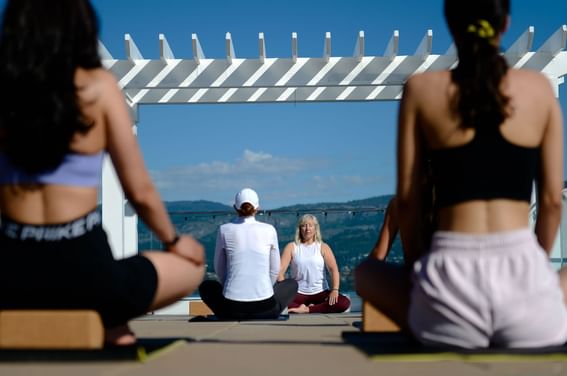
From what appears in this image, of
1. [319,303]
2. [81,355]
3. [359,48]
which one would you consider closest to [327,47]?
[359,48]

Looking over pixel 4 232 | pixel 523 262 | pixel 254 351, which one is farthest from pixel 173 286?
pixel 523 262

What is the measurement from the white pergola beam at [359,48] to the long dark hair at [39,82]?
705 centimetres

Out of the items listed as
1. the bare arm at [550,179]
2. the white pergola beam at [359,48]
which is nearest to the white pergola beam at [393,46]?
the white pergola beam at [359,48]

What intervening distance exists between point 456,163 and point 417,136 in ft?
0.57

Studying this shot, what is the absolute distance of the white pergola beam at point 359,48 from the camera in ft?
30.6

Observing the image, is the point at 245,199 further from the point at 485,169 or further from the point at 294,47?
the point at 485,169

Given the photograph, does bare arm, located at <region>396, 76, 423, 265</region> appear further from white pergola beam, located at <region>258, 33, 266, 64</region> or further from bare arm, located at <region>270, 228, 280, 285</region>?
white pergola beam, located at <region>258, 33, 266, 64</region>

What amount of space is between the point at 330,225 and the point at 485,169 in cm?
1052

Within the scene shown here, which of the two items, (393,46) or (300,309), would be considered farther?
(393,46)

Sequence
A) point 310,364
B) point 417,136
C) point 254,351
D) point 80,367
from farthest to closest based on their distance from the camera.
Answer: point 254,351 → point 417,136 → point 310,364 → point 80,367

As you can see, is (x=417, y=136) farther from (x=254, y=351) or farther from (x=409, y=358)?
(x=254, y=351)

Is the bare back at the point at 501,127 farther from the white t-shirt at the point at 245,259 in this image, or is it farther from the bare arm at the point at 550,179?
the white t-shirt at the point at 245,259

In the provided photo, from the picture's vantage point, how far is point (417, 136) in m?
2.61

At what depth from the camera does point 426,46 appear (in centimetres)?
962
